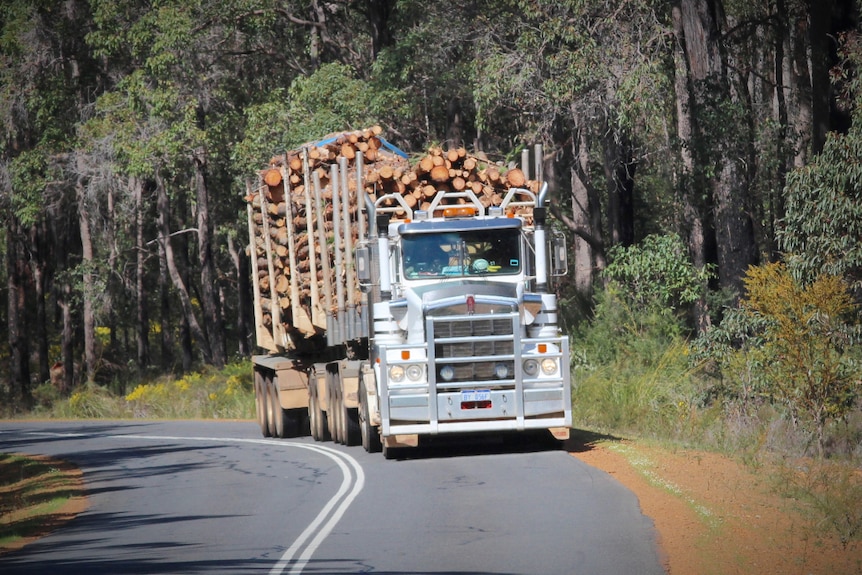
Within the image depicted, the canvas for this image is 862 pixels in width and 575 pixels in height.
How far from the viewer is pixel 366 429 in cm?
2042

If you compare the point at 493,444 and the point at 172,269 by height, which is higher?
the point at 172,269

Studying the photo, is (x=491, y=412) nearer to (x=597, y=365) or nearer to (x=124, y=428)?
(x=597, y=365)

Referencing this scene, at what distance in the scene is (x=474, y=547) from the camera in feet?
→ 38.0

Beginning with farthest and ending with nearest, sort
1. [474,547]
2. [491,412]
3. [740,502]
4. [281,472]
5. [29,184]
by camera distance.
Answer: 1. [29,184]
2. [281,472]
3. [491,412]
4. [740,502]
5. [474,547]

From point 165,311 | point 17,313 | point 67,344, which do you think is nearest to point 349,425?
point 17,313

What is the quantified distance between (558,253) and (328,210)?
594 centimetres

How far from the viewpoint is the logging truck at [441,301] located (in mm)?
18016

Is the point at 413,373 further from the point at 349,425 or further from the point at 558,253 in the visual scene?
the point at 349,425

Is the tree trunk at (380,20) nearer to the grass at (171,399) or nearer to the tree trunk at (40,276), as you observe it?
the grass at (171,399)

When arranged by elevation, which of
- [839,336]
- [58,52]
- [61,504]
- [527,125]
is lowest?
[61,504]

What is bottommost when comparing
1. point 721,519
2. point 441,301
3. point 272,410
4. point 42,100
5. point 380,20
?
point 721,519

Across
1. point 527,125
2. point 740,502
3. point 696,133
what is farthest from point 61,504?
point 527,125

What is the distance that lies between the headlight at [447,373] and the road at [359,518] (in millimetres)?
1238

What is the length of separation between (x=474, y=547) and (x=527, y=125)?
2306cm
